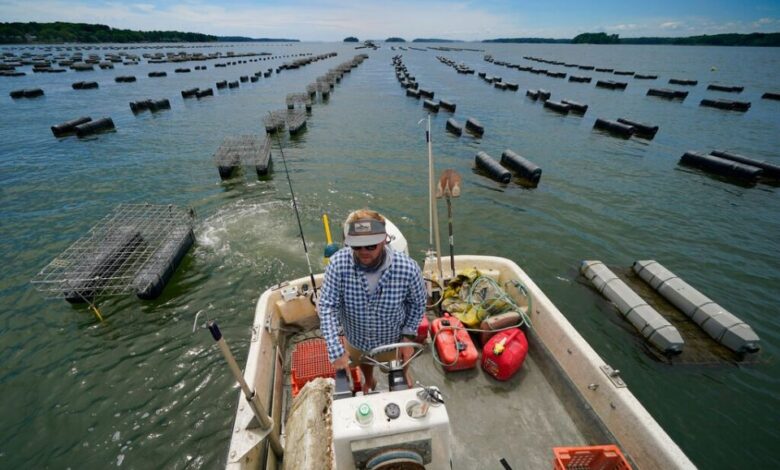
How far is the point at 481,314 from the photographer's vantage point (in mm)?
6660

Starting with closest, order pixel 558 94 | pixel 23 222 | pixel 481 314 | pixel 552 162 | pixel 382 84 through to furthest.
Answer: pixel 481 314
pixel 23 222
pixel 552 162
pixel 558 94
pixel 382 84

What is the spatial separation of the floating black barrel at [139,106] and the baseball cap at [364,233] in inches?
1605

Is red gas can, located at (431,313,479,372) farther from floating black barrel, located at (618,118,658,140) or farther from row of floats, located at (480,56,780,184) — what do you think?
floating black barrel, located at (618,118,658,140)

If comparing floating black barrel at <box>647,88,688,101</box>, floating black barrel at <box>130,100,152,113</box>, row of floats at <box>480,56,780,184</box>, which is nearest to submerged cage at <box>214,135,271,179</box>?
floating black barrel at <box>130,100,152,113</box>

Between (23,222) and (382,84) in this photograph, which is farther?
(382,84)

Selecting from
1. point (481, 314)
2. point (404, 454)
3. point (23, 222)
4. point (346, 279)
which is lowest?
point (23, 222)

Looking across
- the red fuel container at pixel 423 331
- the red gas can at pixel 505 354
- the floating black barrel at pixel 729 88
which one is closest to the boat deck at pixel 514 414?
the red gas can at pixel 505 354

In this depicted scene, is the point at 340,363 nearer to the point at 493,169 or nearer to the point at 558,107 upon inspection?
the point at 493,169

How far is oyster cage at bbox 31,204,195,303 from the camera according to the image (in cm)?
928

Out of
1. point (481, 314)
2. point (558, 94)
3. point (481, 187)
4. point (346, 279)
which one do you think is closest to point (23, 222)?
point (346, 279)

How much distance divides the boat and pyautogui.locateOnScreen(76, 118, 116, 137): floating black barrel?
1143 inches

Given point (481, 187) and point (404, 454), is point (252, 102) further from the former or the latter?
point (404, 454)

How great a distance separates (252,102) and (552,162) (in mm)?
35456

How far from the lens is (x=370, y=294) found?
3760 mm
